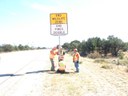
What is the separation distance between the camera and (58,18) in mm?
20000

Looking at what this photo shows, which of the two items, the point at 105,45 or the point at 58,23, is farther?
Result: the point at 105,45

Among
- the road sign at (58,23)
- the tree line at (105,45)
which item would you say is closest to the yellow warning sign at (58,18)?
the road sign at (58,23)

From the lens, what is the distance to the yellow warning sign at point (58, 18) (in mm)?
19906

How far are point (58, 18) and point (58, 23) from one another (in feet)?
1.09

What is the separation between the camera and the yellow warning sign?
19906 millimetres

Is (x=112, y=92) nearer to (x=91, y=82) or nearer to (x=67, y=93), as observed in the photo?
(x=67, y=93)

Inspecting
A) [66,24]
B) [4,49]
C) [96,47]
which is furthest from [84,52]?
[66,24]

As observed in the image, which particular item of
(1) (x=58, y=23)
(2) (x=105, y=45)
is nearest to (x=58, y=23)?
(1) (x=58, y=23)

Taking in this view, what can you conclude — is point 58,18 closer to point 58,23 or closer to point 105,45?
point 58,23

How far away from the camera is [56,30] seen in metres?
19.9

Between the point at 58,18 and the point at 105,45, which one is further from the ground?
the point at 58,18

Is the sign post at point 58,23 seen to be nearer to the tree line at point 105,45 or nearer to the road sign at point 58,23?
the road sign at point 58,23

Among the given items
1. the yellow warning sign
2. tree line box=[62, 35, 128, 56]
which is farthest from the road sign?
tree line box=[62, 35, 128, 56]

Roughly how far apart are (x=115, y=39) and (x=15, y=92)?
75.6 m
